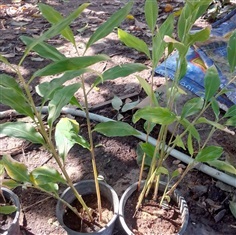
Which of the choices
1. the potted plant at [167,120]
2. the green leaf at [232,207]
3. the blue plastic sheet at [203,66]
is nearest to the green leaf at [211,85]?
the potted plant at [167,120]

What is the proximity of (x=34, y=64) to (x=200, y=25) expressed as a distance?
4.66 ft

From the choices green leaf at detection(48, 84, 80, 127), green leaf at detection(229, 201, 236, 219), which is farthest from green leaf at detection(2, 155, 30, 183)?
green leaf at detection(229, 201, 236, 219)

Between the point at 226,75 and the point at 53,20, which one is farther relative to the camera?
the point at 226,75

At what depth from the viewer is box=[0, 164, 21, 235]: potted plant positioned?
1.31 meters

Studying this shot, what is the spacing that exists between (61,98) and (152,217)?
67 centimetres

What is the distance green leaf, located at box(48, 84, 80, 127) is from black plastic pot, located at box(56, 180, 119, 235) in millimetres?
455

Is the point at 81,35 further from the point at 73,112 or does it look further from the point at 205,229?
the point at 205,229

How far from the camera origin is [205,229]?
62.8 inches

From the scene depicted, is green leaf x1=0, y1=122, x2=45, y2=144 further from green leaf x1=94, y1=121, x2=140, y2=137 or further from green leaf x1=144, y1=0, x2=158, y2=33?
green leaf x1=144, y1=0, x2=158, y2=33

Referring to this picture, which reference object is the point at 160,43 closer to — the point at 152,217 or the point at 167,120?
the point at 167,120

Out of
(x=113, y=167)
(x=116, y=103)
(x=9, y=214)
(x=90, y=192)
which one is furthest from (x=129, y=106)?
(x=9, y=214)

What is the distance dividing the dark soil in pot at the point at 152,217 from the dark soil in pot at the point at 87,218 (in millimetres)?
73

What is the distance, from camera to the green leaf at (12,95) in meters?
0.96

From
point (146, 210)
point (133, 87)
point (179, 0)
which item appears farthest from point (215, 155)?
point (179, 0)
